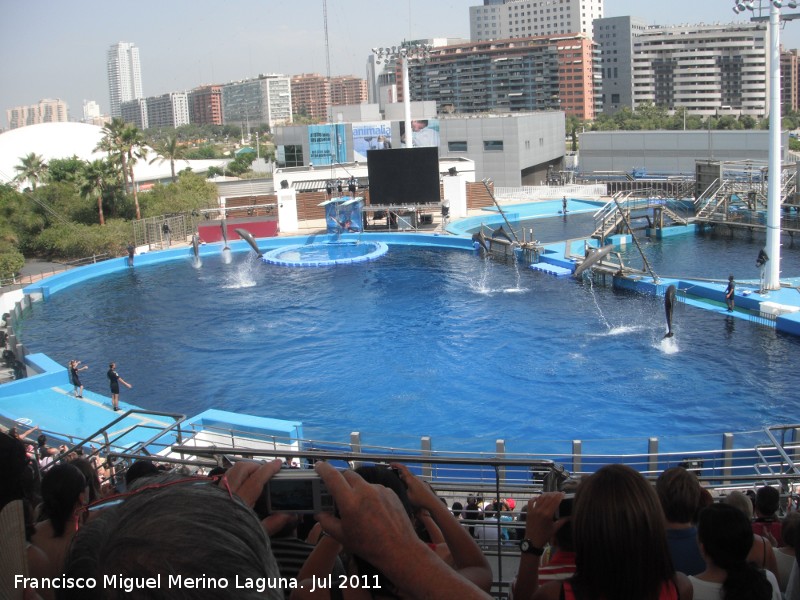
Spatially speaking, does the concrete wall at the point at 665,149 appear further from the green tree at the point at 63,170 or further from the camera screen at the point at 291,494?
the camera screen at the point at 291,494

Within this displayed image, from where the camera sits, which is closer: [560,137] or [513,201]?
[513,201]

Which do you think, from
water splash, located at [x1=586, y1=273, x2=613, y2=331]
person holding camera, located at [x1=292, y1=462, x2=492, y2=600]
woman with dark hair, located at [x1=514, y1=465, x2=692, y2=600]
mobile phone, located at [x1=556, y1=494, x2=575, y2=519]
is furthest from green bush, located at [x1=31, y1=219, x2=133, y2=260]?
person holding camera, located at [x1=292, y1=462, x2=492, y2=600]

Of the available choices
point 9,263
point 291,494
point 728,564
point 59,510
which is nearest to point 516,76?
point 9,263

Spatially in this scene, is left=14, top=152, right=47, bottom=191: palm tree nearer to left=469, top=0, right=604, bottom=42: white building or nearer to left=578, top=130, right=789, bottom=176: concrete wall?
left=578, top=130, right=789, bottom=176: concrete wall

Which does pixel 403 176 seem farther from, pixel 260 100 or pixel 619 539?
pixel 260 100

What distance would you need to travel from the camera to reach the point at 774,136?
20.4 metres

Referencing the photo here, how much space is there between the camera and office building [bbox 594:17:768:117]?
10231cm

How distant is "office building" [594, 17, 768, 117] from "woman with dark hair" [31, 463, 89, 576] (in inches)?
4149

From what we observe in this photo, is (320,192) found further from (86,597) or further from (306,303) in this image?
(86,597)

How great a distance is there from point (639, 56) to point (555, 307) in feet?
326

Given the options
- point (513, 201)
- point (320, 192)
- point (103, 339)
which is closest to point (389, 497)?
point (103, 339)

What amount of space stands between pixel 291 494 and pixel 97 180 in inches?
1545

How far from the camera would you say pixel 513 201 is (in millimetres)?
44938

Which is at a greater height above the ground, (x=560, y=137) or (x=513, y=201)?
(x=560, y=137)
